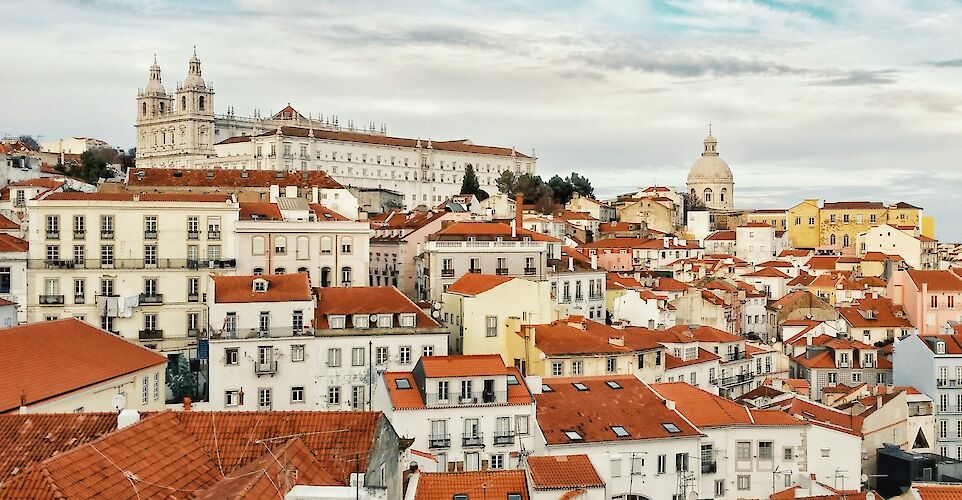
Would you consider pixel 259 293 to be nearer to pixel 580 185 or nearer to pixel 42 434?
pixel 42 434

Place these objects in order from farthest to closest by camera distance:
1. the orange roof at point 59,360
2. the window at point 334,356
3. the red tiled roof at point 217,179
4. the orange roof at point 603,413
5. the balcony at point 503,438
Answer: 1. the red tiled roof at point 217,179
2. the window at point 334,356
3. the balcony at point 503,438
4. the orange roof at point 603,413
5. the orange roof at point 59,360

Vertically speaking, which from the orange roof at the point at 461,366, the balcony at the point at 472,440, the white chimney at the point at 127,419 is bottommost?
the balcony at the point at 472,440

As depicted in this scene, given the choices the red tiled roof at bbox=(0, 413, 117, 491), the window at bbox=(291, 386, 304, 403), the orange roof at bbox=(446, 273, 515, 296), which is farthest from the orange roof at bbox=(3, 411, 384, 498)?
the orange roof at bbox=(446, 273, 515, 296)

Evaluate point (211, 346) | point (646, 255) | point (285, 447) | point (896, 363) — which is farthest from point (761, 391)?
point (646, 255)

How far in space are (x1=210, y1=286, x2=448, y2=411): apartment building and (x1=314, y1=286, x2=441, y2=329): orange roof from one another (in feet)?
0.18

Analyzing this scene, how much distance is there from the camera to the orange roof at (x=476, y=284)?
150ft

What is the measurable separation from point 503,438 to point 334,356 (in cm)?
1006

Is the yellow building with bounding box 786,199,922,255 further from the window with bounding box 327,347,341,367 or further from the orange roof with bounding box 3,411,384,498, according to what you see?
the orange roof with bounding box 3,411,384,498

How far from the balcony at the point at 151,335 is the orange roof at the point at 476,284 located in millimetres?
13783

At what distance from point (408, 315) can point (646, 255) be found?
193ft

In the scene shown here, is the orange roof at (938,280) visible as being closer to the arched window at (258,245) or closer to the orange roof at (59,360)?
the arched window at (258,245)

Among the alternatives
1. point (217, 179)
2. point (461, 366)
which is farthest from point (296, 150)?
point (461, 366)

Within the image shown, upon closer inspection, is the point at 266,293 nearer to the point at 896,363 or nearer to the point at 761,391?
the point at 761,391

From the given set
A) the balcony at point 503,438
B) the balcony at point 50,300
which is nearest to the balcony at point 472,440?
the balcony at point 503,438
